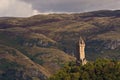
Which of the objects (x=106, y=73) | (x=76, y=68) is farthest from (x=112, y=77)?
(x=76, y=68)

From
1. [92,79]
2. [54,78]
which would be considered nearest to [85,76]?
[92,79]

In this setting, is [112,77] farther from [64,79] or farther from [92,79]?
[64,79]

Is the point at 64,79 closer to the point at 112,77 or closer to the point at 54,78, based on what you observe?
the point at 54,78

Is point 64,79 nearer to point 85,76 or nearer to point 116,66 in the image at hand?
point 85,76

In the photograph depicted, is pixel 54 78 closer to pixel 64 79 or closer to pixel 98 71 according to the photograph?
pixel 64 79

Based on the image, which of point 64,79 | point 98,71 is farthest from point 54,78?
point 98,71

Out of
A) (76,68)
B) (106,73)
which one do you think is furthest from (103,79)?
(76,68)
